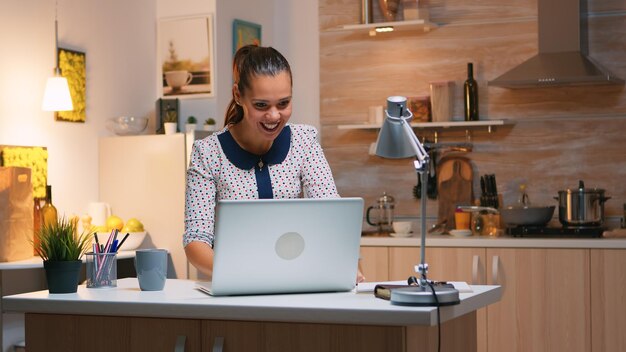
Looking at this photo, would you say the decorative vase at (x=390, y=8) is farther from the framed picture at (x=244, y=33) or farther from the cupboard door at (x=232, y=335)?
the cupboard door at (x=232, y=335)

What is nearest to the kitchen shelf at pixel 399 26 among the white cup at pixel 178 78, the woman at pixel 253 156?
the white cup at pixel 178 78

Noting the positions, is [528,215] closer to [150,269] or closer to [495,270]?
[495,270]

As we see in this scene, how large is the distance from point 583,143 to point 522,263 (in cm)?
89

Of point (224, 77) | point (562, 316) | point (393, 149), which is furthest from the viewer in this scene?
point (224, 77)

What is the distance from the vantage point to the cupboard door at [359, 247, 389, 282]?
16.6 ft

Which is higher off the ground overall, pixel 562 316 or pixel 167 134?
pixel 167 134

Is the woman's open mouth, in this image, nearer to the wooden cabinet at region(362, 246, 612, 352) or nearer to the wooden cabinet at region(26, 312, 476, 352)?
the wooden cabinet at region(26, 312, 476, 352)

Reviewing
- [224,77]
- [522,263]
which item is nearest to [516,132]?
[522,263]

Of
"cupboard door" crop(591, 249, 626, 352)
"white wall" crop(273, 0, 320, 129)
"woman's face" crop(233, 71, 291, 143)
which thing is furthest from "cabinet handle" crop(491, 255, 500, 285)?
"woman's face" crop(233, 71, 291, 143)

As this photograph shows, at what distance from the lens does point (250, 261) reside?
2293mm

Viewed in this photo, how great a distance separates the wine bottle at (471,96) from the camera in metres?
5.35

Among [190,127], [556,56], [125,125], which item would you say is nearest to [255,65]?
[190,127]

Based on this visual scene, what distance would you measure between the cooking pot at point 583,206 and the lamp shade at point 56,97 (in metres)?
2.61

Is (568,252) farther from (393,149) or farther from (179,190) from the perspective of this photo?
(393,149)
